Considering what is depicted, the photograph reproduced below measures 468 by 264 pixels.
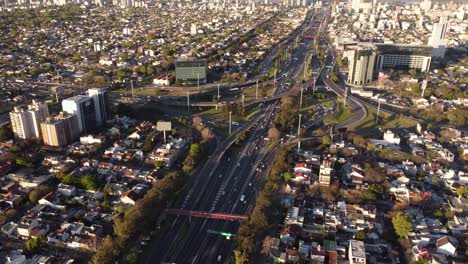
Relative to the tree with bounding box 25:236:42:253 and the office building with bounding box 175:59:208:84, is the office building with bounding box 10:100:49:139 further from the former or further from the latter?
the office building with bounding box 175:59:208:84

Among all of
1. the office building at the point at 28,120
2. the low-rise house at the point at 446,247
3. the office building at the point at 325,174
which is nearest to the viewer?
the low-rise house at the point at 446,247

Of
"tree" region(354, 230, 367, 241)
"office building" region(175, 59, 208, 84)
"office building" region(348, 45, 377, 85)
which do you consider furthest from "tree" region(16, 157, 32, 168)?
"office building" region(348, 45, 377, 85)

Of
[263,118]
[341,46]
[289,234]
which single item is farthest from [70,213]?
[341,46]

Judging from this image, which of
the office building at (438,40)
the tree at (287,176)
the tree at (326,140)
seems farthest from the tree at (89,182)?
the office building at (438,40)

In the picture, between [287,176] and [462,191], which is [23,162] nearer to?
[287,176]

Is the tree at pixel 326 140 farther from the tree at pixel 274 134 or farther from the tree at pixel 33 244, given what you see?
the tree at pixel 33 244

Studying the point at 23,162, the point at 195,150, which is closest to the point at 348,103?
the point at 195,150

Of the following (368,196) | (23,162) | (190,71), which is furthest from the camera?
(190,71)
